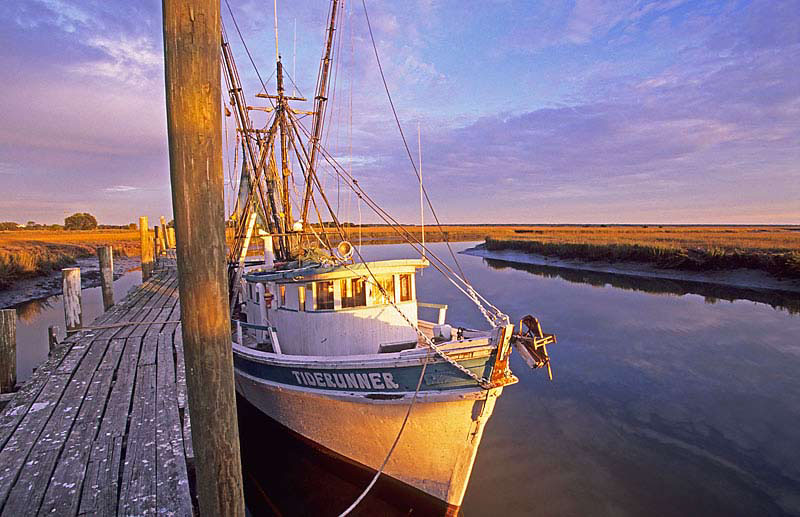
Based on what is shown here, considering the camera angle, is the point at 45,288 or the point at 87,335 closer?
the point at 87,335

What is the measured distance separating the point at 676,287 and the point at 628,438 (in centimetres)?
2615

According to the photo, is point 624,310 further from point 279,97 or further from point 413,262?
point 279,97

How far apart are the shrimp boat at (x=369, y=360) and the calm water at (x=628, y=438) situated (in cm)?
106

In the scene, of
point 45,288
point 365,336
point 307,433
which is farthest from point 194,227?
point 45,288

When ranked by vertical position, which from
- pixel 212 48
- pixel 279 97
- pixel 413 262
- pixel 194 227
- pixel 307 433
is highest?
pixel 279 97

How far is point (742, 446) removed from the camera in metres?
10.2

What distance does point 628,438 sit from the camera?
10.7m

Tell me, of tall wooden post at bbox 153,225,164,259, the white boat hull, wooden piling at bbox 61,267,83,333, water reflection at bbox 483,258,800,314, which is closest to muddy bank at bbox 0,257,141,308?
tall wooden post at bbox 153,225,164,259

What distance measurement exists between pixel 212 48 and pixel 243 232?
1033 centimetres

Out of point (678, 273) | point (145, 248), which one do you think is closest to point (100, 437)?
point (145, 248)

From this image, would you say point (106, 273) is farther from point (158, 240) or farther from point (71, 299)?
point (158, 240)

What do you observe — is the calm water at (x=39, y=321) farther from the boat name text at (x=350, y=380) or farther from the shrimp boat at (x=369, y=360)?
the boat name text at (x=350, y=380)

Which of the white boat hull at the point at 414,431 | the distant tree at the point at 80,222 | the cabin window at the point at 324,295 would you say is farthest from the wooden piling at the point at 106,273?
the distant tree at the point at 80,222

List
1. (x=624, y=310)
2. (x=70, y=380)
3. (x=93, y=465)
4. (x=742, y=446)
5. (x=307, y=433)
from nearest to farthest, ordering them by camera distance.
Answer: (x=93, y=465), (x=70, y=380), (x=307, y=433), (x=742, y=446), (x=624, y=310)
